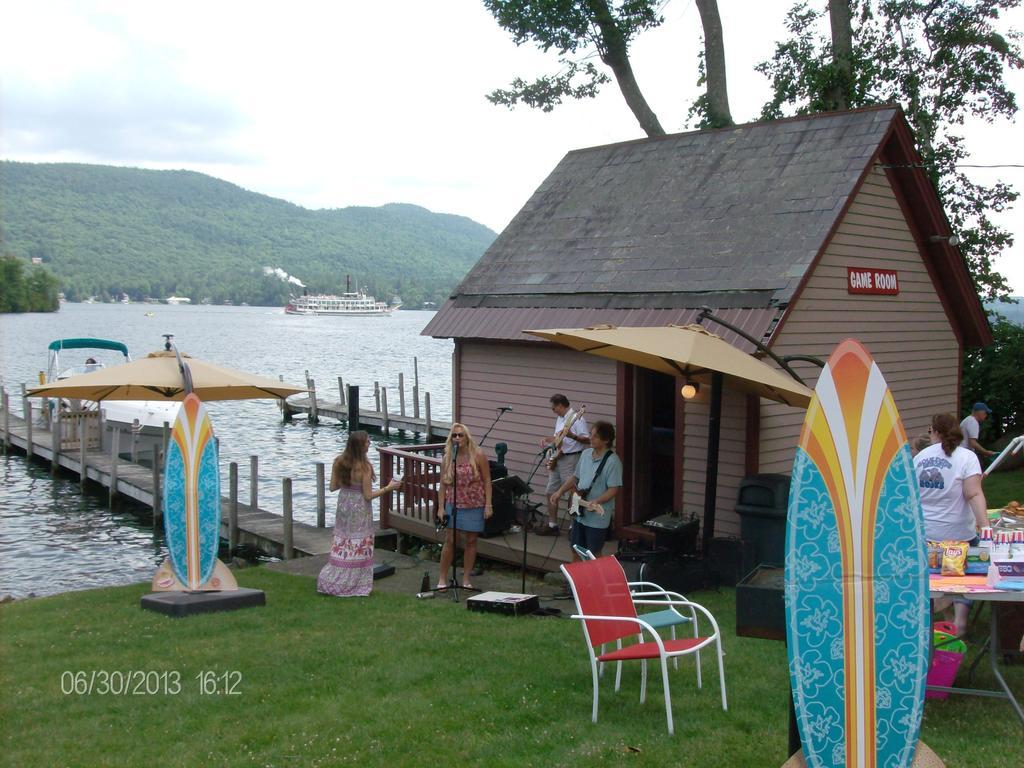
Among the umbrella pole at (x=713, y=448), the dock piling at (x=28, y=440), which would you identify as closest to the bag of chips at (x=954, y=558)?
the umbrella pole at (x=713, y=448)

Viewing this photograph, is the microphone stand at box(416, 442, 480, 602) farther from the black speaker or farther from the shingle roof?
the shingle roof

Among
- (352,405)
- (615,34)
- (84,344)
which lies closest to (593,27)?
(615,34)

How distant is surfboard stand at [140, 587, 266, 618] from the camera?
934 cm

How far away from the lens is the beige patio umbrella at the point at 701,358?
8562 mm

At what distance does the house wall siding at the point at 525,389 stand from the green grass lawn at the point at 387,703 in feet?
14.5

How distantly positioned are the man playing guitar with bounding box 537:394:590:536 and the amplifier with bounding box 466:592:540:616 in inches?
99.2

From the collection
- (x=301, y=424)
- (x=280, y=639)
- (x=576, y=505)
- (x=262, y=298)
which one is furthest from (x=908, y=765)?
(x=262, y=298)

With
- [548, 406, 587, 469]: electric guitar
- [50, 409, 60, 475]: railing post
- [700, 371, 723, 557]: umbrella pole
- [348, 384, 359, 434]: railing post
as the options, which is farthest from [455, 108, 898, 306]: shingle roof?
[50, 409, 60, 475]: railing post

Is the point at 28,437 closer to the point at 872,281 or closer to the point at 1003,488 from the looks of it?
the point at 872,281

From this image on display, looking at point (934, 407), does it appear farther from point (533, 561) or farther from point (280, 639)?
point (280, 639)

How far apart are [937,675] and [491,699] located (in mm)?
2872

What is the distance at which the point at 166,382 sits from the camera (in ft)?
33.2

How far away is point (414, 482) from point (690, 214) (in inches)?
212

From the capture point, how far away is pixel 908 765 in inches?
154
